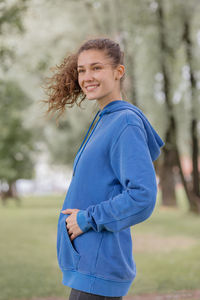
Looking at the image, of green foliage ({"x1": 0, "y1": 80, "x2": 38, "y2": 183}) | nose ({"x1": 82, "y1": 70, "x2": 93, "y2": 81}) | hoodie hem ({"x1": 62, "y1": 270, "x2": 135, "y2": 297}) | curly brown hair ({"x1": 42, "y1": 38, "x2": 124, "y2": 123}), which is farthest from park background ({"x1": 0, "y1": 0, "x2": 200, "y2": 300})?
nose ({"x1": 82, "y1": 70, "x2": 93, "y2": 81})

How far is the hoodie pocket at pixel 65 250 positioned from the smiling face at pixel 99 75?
0.63 meters

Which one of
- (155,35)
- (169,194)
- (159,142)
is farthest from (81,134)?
(159,142)

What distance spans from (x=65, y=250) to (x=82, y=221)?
0.66 ft

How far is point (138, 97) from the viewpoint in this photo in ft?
55.8

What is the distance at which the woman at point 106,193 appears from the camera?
190cm

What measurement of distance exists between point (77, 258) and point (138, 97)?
602 inches

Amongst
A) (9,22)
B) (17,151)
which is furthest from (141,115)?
(17,151)

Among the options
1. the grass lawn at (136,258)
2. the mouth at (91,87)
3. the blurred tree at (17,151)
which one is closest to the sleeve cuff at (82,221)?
the mouth at (91,87)

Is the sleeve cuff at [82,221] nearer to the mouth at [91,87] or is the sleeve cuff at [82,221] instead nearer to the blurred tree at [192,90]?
the mouth at [91,87]

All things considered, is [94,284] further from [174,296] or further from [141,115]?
[174,296]

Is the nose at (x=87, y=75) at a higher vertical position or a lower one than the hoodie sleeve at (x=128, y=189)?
higher

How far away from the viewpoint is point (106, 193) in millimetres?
1993

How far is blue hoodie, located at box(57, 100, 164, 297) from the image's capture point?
74.4 inches

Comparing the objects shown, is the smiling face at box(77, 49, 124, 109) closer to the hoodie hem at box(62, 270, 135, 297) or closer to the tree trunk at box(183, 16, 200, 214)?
the hoodie hem at box(62, 270, 135, 297)
